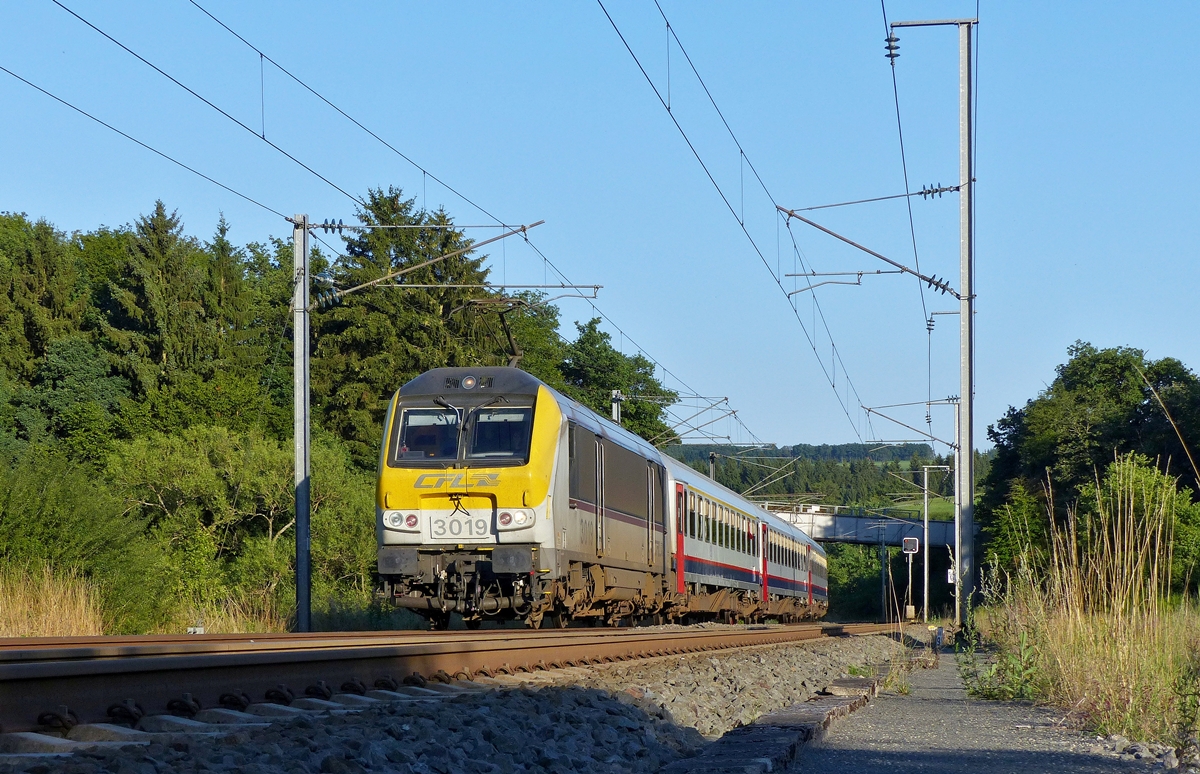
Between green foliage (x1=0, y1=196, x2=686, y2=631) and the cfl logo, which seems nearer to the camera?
the cfl logo

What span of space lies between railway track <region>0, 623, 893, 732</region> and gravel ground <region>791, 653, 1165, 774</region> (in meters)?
2.61

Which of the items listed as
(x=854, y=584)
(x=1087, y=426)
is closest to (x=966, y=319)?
(x=1087, y=426)

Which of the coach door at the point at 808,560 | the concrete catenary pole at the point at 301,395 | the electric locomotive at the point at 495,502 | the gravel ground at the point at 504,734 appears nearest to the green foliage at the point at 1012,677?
the gravel ground at the point at 504,734

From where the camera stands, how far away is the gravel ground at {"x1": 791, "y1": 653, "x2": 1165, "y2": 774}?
6.62 meters

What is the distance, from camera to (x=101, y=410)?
5072 cm

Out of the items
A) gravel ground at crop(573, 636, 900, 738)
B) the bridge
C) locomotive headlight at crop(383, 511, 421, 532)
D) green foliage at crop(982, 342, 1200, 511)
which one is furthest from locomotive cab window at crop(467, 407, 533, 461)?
the bridge

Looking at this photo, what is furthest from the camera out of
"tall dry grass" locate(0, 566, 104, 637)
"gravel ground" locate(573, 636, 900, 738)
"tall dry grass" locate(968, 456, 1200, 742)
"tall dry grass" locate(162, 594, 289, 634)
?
"tall dry grass" locate(162, 594, 289, 634)

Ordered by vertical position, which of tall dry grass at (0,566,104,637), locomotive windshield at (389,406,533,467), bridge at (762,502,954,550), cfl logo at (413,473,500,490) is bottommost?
bridge at (762,502,954,550)

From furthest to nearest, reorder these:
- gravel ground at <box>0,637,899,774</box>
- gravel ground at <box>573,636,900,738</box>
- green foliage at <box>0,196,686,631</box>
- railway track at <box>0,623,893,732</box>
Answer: green foliage at <box>0,196,686,631</box> → gravel ground at <box>573,636,900,738</box> → railway track at <box>0,623,893,732</box> → gravel ground at <box>0,637,899,774</box>

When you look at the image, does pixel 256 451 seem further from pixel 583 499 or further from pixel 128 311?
pixel 583 499

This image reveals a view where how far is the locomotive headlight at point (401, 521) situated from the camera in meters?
15.1

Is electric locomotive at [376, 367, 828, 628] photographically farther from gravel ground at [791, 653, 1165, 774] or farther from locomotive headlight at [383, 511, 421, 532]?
gravel ground at [791, 653, 1165, 774]

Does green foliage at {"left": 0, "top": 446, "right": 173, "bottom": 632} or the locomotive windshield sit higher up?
the locomotive windshield

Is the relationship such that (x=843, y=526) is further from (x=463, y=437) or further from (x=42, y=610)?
(x=42, y=610)
